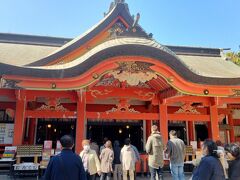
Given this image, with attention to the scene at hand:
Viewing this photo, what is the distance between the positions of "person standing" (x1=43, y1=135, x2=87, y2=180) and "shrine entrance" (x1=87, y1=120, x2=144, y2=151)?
7.76m

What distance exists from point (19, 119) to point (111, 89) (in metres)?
3.44

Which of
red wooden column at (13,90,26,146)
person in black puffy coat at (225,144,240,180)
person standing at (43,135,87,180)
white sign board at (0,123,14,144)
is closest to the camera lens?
person standing at (43,135,87,180)

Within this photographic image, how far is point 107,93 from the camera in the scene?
30.6 feet

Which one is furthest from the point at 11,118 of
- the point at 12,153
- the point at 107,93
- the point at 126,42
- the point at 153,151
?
the point at 153,151

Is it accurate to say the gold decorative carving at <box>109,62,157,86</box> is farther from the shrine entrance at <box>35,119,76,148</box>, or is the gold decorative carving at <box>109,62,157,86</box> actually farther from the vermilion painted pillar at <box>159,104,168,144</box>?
the shrine entrance at <box>35,119,76,148</box>

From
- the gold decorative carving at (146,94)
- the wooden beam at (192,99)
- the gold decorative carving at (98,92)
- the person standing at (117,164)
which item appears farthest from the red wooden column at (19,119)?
the wooden beam at (192,99)

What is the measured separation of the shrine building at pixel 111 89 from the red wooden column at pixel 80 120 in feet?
0.11

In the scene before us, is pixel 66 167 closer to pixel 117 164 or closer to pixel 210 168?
pixel 210 168

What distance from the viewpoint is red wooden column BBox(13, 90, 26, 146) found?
8.27 m

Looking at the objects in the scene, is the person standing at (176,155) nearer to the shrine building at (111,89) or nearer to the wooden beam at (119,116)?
the shrine building at (111,89)

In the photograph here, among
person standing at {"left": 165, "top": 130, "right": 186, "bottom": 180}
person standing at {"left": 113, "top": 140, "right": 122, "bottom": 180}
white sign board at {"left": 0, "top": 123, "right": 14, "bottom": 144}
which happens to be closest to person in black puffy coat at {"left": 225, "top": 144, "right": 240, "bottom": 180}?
person standing at {"left": 165, "top": 130, "right": 186, "bottom": 180}

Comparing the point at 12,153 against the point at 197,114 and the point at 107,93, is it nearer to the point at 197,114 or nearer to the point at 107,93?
the point at 107,93

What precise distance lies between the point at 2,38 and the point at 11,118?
6.09 m

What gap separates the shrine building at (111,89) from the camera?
764 cm
